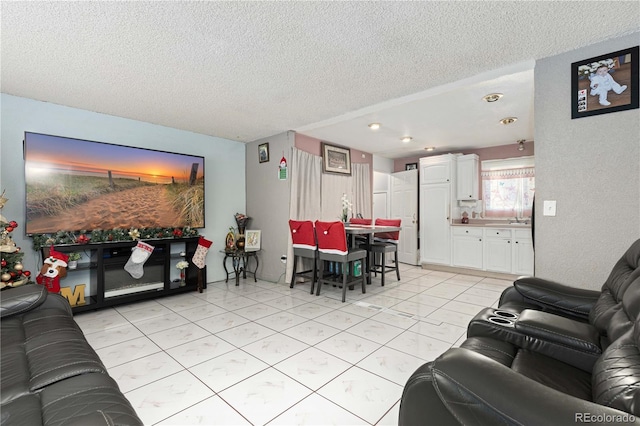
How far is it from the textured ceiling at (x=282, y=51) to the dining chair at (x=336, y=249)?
1503 millimetres

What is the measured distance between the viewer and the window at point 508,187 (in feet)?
17.3

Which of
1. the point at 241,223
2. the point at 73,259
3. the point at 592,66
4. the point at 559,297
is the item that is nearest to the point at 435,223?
the point at 241,223

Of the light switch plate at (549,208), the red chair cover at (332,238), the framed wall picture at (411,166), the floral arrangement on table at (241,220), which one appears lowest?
the red chair cover at (332,238)

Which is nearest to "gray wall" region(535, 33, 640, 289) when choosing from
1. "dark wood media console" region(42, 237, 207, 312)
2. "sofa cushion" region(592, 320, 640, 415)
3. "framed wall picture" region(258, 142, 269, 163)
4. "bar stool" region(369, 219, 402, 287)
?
"sofa cushion" region(592, 320, 640, 415)

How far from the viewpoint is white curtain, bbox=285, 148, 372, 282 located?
4520mm

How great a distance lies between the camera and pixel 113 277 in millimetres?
3500

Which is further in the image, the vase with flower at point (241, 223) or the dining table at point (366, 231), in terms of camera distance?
the vase with flower at point (241, 223)

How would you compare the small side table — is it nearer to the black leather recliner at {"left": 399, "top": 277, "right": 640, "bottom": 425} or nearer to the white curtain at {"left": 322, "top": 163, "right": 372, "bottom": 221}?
the white curtain at {"left": 322, "top": 163, "right": 372, "bottom": 221}

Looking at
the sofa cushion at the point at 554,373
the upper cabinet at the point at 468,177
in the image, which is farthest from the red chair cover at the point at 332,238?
the upper cabinet at the point at 468,177

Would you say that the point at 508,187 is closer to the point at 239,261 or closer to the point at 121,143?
the point at 239,261

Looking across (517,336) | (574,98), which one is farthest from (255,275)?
(574,98)

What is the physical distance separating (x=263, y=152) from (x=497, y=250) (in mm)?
4298

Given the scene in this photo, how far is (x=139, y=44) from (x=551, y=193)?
11.1 feet

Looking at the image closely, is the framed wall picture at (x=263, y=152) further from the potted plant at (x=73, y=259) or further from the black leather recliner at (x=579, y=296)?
the black leather recliner at (x=579, y=296)
